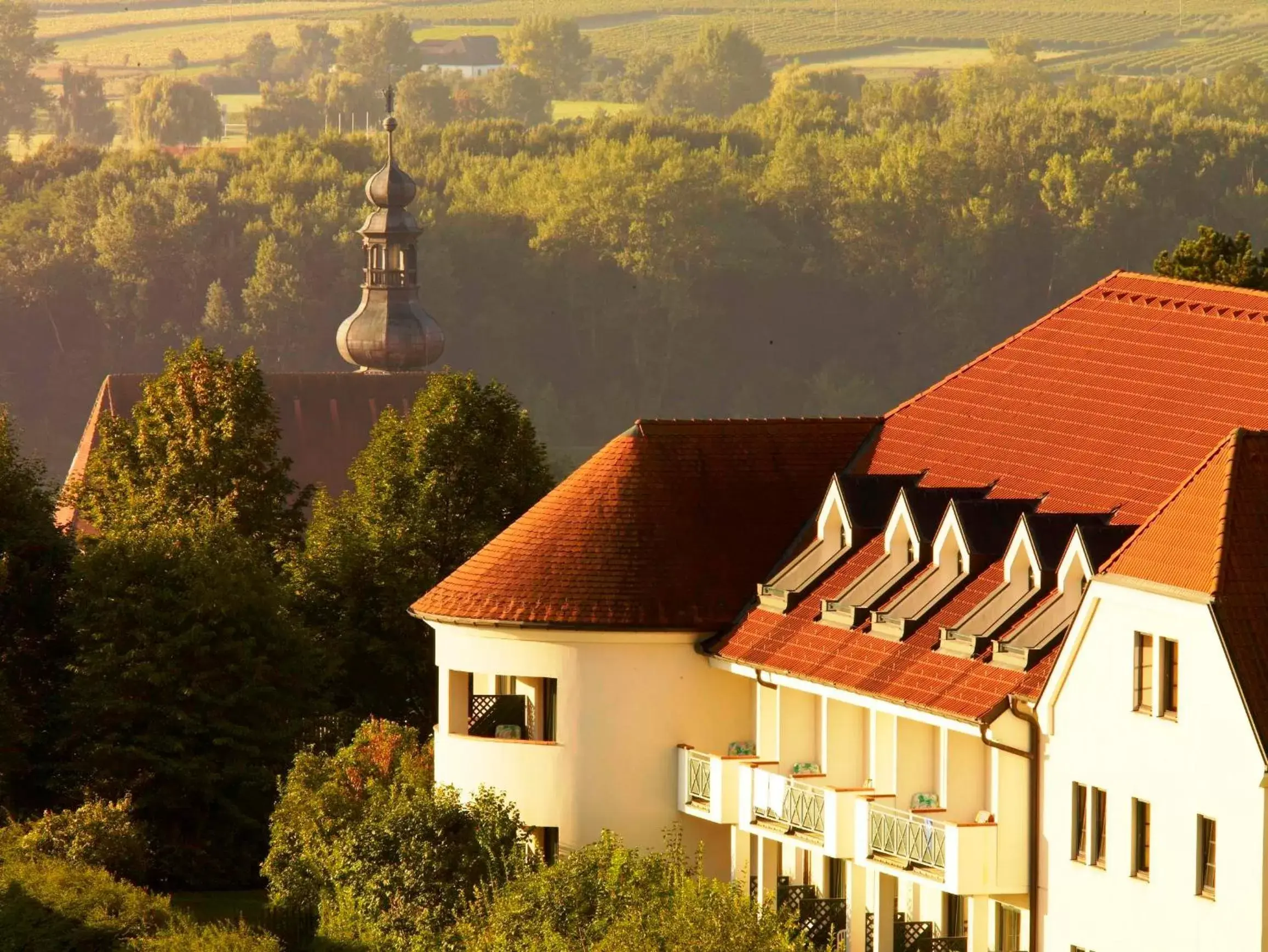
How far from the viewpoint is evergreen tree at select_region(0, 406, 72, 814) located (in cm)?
8000

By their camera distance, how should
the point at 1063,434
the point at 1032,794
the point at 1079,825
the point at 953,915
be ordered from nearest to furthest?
the point at 1079,825 < the point at 1032,794 < the point at 953,915 < the point at 1063,434

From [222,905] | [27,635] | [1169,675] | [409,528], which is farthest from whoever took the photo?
[409,528]

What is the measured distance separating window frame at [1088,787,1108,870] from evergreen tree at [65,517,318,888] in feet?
88.2

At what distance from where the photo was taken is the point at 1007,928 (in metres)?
59.8

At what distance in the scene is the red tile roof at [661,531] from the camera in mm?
66562

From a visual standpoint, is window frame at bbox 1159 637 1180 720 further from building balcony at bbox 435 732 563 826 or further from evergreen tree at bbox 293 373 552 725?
evergreen tree at bbox 293 373 552 725

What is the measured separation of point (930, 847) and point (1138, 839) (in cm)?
509

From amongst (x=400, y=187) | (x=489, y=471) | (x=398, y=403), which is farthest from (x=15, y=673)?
(x=400, y=187)

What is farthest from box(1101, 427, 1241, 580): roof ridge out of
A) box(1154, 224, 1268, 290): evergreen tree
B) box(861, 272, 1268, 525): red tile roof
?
box(1154, 224, 1268, 290): evergreen tree

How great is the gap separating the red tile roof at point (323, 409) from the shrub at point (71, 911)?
212ft

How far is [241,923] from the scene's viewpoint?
6506 centimetres

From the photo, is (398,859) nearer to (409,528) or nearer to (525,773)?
(525,773)

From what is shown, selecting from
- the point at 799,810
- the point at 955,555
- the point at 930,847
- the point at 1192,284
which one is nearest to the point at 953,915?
→ the point at 930,847

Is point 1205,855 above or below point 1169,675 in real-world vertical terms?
below
